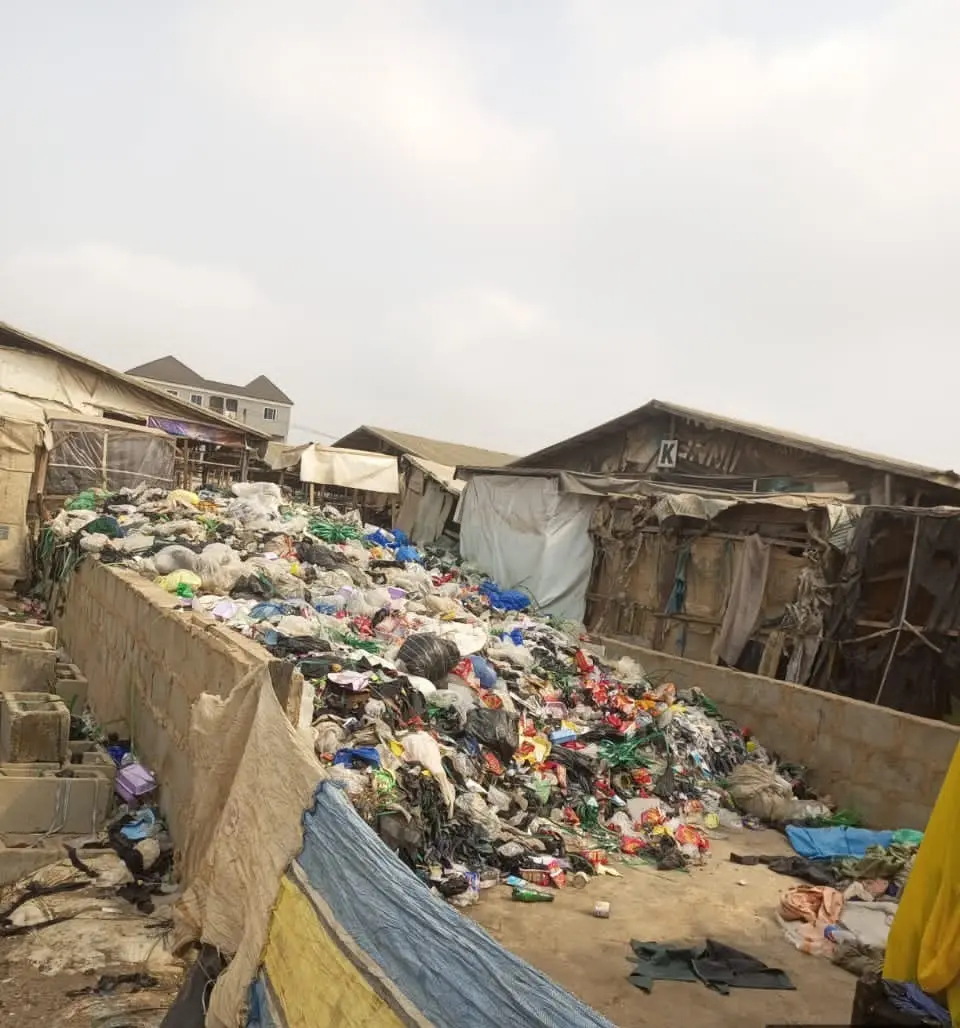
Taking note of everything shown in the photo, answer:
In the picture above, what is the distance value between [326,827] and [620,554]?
31.1 feet

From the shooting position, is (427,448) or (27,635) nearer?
(27,635)

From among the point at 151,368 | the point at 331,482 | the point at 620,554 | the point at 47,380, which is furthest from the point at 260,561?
the point at 151,368

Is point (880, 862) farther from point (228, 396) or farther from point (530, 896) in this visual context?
point (228, 396)

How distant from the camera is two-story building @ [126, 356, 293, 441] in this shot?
48000 mm

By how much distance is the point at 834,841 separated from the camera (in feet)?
19.4

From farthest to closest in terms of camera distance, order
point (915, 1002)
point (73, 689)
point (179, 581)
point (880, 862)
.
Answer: point (179, 581) → point (73, 689) → point (880, 862) → point (915, 1002)

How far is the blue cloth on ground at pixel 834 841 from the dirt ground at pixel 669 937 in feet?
1.74

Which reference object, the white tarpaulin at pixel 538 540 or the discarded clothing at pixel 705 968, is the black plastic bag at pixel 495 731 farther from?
the white tarpaulin at pixel 538 540

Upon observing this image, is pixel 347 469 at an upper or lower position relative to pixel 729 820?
upper

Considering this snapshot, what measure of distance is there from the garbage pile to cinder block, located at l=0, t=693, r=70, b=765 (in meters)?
1.39

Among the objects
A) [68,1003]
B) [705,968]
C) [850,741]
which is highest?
[850,741]

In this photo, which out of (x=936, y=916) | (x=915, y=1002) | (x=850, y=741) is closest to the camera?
(x=936, y=916)

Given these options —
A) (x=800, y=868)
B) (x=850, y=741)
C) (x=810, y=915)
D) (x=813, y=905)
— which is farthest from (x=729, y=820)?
(x=810, y=915)

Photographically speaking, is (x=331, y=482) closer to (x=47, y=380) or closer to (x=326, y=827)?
(x=47, y=380)
